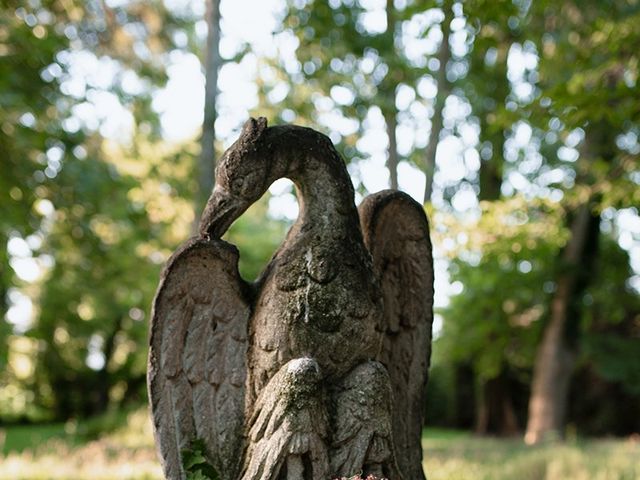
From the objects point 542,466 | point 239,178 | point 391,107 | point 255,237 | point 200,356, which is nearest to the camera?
point 239,178

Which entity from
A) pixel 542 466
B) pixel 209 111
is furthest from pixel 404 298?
pixel 209 111

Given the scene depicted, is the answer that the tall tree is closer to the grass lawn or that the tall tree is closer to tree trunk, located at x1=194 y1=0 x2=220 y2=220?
the grass lawn

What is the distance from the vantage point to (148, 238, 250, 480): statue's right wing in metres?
3.24

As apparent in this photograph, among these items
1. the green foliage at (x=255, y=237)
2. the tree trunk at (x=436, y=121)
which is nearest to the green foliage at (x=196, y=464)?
the green foliage at (x=255, y=237)

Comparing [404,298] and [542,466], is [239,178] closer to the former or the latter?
[404,298]

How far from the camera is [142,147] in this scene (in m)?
17.4

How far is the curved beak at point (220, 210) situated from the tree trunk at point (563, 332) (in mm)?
10581

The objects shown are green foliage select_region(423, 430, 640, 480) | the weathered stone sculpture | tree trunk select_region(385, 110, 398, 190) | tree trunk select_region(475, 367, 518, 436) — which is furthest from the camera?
tree trunk select_region(475, 367, 518, 436)

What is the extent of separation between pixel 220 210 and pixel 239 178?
17 centimetres

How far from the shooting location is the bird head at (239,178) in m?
3.20

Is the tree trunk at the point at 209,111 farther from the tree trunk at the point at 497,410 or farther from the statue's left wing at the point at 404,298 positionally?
the tree trunk at the point at 497,410

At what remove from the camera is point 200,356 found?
3.36 metres

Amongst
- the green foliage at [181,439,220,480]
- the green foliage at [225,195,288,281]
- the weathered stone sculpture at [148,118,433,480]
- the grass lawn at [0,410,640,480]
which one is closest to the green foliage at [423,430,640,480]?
the grass lawn at [0,410,640,480]

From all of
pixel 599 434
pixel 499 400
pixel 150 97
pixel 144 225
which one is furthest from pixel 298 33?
pixel 599 434
